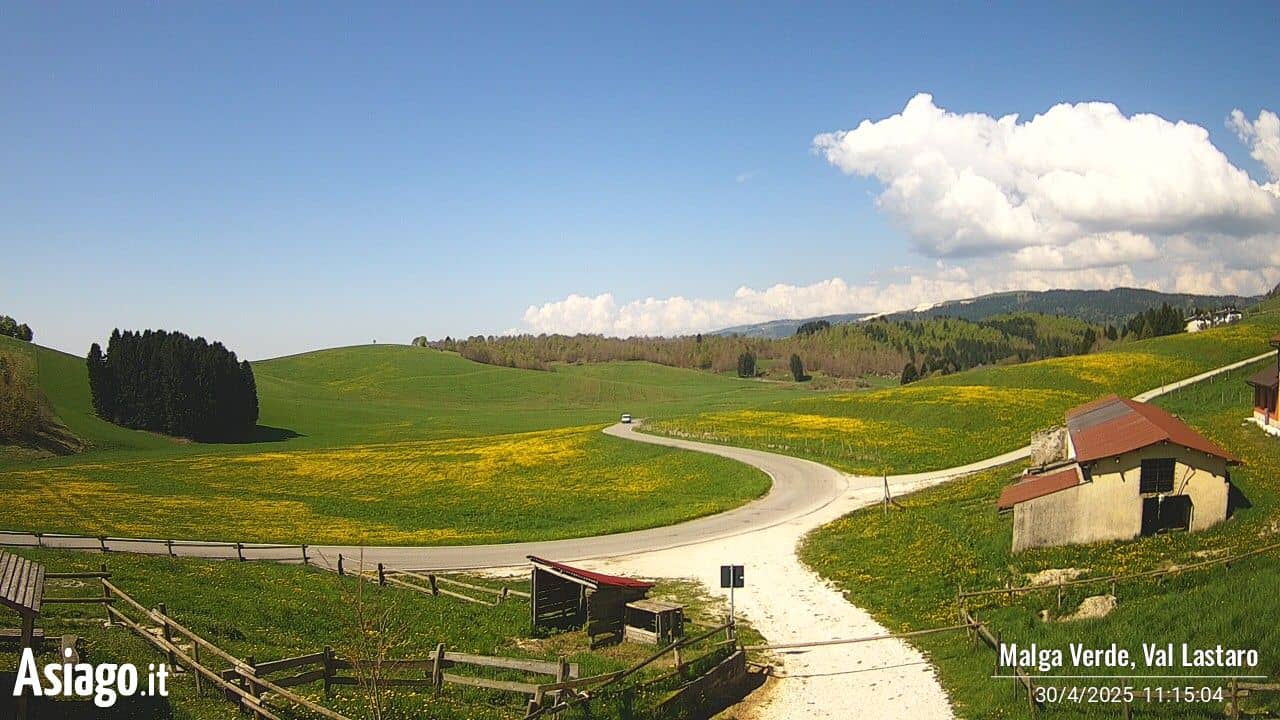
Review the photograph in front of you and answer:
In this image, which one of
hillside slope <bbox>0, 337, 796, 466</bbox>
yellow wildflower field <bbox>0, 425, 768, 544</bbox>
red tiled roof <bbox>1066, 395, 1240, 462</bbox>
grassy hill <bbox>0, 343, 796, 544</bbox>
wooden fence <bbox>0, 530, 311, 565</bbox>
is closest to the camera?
red tiled roof <bbox>1066, 395, 1240, 462</bbox>

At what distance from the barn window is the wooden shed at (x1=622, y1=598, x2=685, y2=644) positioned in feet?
50.9

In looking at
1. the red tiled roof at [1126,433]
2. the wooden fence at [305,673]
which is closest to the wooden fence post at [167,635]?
the wooden fence at [305,673]

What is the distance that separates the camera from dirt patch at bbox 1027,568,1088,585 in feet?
69.9

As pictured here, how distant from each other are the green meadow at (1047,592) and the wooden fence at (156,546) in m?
21.9

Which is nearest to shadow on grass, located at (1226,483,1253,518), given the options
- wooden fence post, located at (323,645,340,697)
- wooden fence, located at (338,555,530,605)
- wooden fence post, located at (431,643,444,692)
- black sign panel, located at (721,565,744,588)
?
black sign panel, located at (721,565,744,588)

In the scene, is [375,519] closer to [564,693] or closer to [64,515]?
[64,515]

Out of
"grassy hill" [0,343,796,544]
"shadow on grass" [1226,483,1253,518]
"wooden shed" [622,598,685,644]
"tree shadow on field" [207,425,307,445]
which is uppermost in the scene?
"shadow on grass" [1226,483,1253,518]

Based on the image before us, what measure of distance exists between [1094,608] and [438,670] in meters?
15.2

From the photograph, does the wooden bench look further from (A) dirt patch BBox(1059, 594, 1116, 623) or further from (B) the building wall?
(B) the building wall

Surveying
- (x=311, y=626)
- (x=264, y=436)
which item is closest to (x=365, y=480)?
(x=311, y=626)

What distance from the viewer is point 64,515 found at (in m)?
41.2

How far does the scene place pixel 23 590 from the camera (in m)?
11.9

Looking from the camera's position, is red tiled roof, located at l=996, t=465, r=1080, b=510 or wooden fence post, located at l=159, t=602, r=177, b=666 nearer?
wooden fence post, located at l=159, t=602, r=177, b=666

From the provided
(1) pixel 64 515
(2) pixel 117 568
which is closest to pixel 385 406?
(1) pixel 64 515
